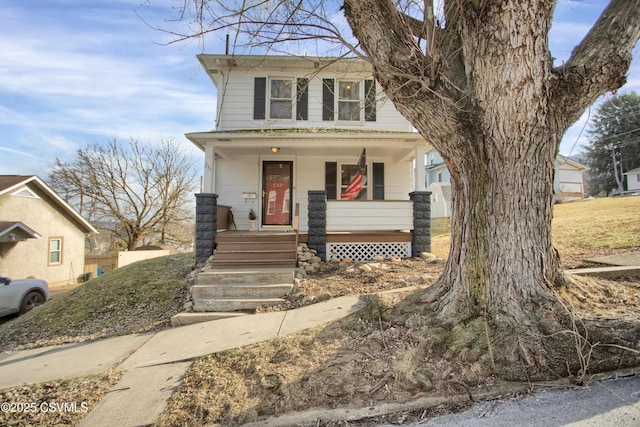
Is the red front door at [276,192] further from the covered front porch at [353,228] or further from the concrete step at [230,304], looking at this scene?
the concrete step at [230,304]

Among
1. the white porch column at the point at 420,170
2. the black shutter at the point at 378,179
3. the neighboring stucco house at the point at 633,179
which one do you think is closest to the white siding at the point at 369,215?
the white porch column at the point at 420,170

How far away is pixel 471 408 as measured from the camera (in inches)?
94.0

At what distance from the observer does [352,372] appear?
2799 millimetres

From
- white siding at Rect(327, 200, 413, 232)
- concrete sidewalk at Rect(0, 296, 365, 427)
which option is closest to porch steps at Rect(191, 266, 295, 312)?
concrete sidewalk at Rect(0, 296, 365, 427)

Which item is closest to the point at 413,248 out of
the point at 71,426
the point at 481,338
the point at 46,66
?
the point at 481,338

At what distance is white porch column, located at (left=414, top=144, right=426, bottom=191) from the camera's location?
8430 millimetres

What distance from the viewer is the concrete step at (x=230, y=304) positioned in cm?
526

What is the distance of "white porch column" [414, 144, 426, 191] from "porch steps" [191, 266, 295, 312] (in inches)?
171

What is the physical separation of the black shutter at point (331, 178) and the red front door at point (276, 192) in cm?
112

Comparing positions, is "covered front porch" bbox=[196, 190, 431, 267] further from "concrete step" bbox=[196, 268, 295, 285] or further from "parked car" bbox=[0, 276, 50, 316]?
"parked car" bbox=[0, 276, 50, 316]

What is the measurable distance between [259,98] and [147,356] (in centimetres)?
810

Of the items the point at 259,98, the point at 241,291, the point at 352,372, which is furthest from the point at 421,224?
the point at 259,98

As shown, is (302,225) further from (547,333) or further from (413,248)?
(547,333)

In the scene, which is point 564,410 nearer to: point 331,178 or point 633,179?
point 331,178
